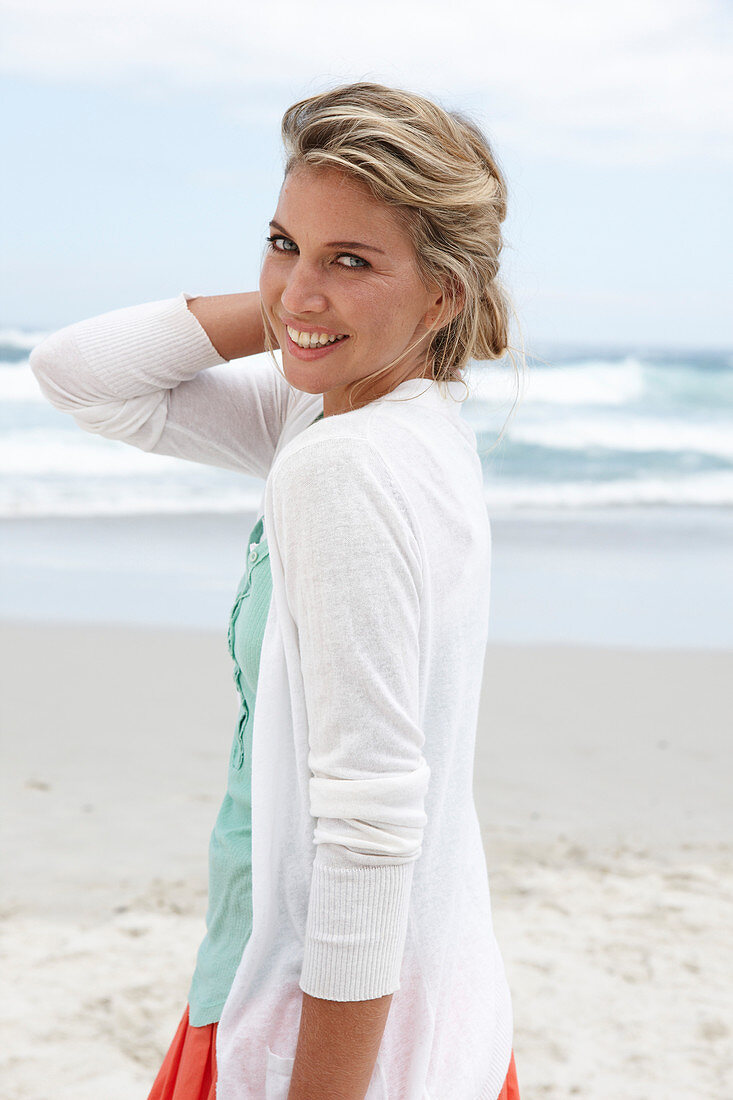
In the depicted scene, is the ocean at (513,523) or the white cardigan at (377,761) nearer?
the white cardigan at (377,761)

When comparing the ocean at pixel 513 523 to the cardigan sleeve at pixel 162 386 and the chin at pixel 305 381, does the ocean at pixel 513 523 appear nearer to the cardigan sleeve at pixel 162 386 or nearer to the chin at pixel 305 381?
the chin at pixel 305 381

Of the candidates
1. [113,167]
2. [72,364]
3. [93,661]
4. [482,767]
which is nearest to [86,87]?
[113,167]

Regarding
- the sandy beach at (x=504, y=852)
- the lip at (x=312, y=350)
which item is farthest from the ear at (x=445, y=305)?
the sandy beach at (x=504, y=852)

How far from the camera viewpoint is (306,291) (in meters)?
1.19

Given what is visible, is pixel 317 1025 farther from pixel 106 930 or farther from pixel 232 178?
pixel 232 178

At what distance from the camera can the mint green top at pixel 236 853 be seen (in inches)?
50.1

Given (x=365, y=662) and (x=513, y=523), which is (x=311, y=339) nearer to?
(x=365, y=662)

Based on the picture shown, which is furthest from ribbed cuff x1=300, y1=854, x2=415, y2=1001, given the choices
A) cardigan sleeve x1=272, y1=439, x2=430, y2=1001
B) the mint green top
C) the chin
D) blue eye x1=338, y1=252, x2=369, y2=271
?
blue eye x1=338, y1=252, x2=369, y2=271

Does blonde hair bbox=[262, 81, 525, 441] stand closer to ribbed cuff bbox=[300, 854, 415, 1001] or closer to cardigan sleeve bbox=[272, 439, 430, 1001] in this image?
cardigan sleeve bbox=[272, 439, 430, 1001]

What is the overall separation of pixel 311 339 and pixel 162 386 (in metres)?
0.47

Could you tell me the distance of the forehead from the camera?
114cm

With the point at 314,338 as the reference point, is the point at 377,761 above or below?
below

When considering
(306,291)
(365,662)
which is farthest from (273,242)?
(365,662)

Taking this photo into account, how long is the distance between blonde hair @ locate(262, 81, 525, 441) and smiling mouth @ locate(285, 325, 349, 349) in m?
0.06
